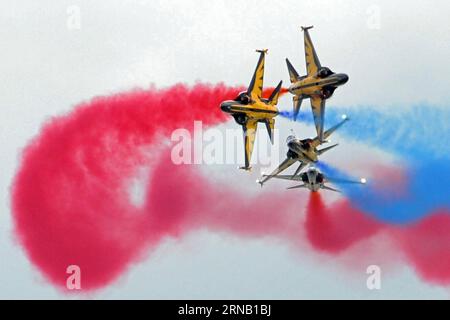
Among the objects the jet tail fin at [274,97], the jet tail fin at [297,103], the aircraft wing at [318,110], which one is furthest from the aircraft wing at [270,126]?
the aircraft wing at [318,110]

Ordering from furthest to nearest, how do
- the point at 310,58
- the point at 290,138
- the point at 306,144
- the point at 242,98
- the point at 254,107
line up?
the point at 290,138 < the point at 306,144 < the point at 310,58 < the point at 254,107 < the point at 242,98

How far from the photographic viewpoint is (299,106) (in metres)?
97.2

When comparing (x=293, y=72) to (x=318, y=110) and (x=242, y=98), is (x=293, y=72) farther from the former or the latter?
(x=242, y=98)

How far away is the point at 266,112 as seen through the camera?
96000mm

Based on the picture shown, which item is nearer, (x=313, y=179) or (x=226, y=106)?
(x=226, y=106)

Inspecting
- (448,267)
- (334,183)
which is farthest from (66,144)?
(448,267)

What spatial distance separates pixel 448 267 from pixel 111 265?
2054 cm

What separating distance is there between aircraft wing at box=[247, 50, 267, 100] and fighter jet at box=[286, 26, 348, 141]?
5.30 ft

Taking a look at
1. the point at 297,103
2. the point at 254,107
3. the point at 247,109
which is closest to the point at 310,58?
the point at 297,103

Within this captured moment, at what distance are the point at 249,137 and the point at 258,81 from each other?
347 cm

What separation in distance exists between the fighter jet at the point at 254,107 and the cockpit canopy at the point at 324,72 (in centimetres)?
270

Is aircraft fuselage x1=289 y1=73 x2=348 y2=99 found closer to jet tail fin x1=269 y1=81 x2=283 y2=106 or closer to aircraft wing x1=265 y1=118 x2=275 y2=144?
jet tail fin x1=269 y1=81 x2=283 y2=106
